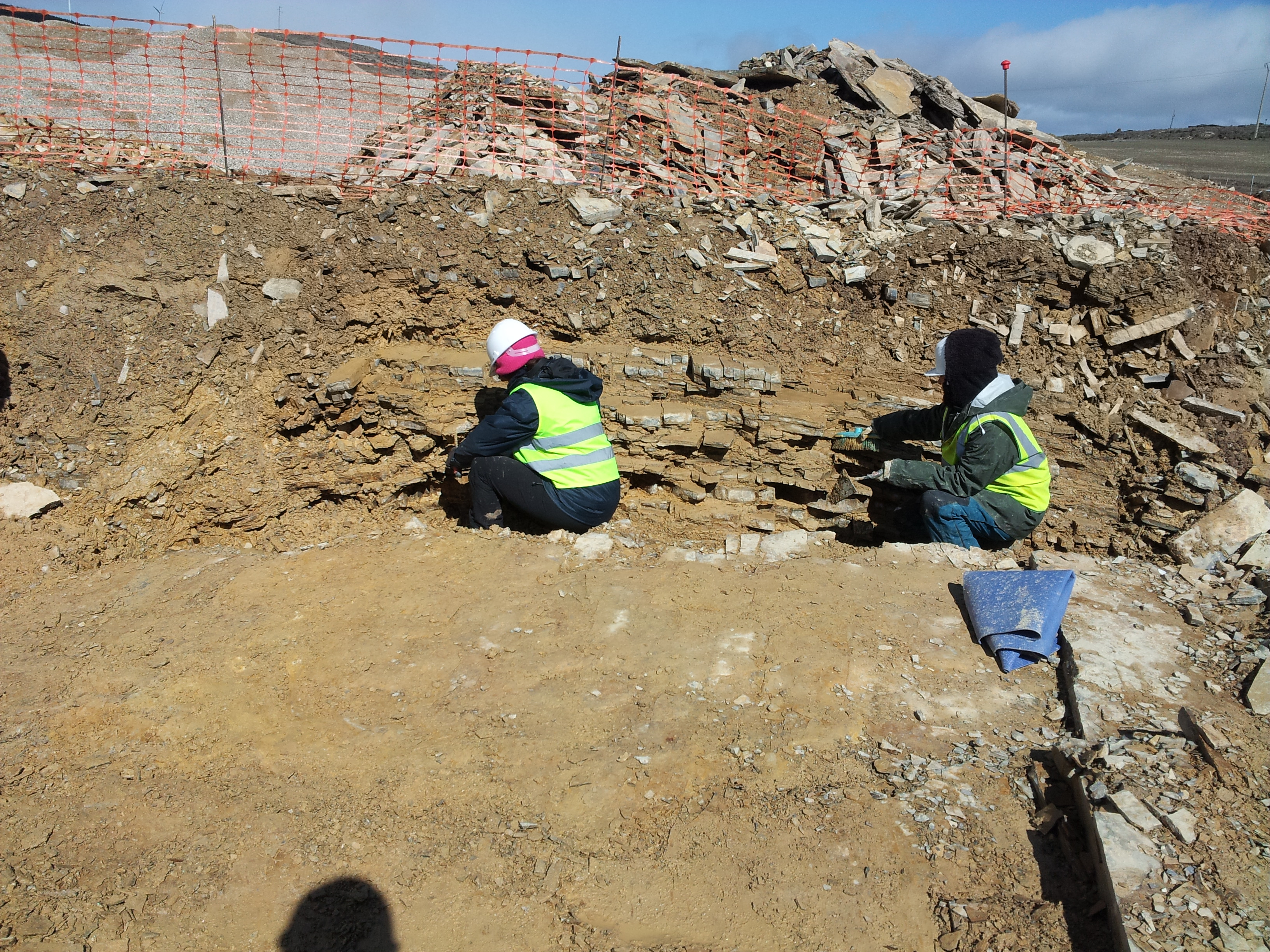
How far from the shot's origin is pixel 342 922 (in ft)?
8.13

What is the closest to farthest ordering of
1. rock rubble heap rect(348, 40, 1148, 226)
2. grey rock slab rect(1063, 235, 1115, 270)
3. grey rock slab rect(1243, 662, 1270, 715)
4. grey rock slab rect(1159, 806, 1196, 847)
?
grey rock slab rect(1159, 806, 1196, 847) < grey rock slab rect(1243, 662, 1270, 715) < grey rock slab rect(1063, 235, 1115, 270) < rock rubble heap rect(348, 40, 1148, 226)

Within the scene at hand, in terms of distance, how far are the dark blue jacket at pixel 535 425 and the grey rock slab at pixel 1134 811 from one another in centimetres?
330

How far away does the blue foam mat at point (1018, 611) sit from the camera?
3.47 metres

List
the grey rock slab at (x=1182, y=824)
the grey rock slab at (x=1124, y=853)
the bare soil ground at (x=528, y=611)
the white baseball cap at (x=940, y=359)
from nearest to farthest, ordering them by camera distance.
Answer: the grey rock slab at (x=1124, y=853) → the grey rock slab at (x=1182, y=824) → the bare soil ground at (x=528, y=611) → the white baseball cap at (x=940, y=359)

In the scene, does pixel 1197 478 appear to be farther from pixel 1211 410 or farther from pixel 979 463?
pixel 979 463

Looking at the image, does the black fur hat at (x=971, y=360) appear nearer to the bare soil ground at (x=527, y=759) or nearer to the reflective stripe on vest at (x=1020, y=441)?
the reflective stripe on vest at (x=1020, y=441)

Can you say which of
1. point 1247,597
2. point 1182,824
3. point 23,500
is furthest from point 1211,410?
point 23,500

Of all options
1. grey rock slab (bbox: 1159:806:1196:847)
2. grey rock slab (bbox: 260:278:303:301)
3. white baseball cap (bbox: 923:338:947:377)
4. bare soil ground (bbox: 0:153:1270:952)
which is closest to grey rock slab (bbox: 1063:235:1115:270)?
bare soil ground (bbox: 0:153:1270:952)

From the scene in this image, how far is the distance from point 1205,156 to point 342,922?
18887 millimetres

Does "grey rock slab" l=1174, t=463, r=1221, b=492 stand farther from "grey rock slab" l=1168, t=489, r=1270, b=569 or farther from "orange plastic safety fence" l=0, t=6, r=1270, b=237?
"orange plastic safety fence" l=0, t=6, r=1270, b=237

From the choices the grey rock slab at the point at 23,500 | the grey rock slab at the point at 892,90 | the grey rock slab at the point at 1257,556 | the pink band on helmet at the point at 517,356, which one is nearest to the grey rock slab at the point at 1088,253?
the grey rock slab at the point at 1257,556

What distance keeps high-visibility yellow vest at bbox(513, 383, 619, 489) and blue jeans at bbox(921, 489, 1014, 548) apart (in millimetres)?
2104

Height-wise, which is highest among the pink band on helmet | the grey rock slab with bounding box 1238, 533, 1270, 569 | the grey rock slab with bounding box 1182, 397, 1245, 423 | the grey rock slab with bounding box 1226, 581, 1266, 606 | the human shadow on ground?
the pink band on helmet

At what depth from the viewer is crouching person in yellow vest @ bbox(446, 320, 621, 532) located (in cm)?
481
